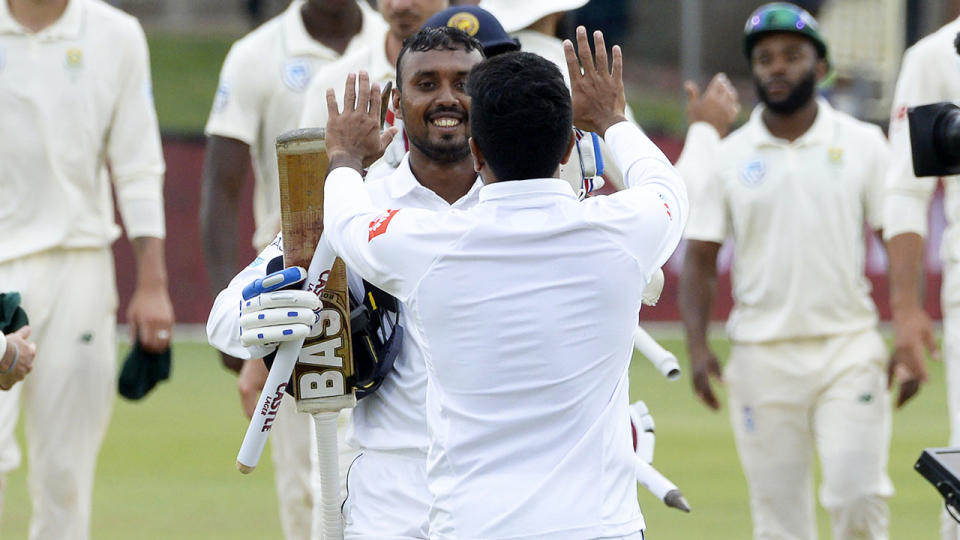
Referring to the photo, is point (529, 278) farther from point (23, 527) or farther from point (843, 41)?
point (843, 41)

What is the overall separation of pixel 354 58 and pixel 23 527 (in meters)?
3.35

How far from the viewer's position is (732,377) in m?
7.20

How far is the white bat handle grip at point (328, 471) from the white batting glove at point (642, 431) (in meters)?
0.87

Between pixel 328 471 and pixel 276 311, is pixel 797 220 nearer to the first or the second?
pixel 328 471

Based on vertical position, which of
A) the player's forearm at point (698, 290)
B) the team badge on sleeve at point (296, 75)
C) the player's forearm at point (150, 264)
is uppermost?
the team badge on sleeve at point (296, 75)

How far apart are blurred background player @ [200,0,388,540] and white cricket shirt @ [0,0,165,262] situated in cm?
30

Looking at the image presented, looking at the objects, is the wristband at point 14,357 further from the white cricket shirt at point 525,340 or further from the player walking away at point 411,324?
the white cricket shirt at point 525,340

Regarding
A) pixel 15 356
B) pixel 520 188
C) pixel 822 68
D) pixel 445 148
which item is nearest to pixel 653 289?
pixel 445 148

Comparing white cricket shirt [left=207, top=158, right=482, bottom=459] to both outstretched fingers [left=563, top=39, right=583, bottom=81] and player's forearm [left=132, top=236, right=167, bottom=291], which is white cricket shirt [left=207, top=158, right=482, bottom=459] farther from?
player's forearm [left=132, top=236, right=167, bottom=291]

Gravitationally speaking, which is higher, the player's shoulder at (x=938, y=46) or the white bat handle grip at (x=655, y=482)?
the player's shoulder at (x=938, y=46)

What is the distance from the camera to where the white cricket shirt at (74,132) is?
20.3 feet

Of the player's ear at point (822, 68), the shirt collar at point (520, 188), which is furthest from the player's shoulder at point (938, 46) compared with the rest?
the shirt collar at point (520, 188)

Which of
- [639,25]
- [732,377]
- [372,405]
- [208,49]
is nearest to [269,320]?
[372,405]

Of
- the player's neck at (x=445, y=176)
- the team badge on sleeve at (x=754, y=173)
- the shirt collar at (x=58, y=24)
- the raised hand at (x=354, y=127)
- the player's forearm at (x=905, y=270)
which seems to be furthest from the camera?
the team badge on sleeve at (x=754, y=173)
